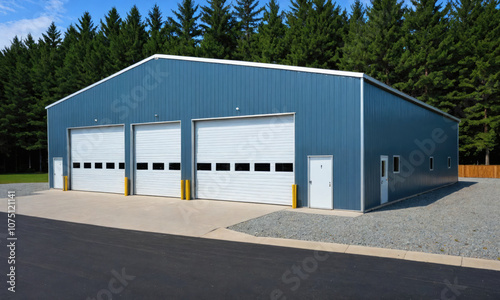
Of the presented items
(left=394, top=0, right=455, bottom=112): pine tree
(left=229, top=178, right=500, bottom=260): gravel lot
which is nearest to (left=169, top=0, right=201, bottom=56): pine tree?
(left=394, top=0, right=455, bottom=112): pine tree

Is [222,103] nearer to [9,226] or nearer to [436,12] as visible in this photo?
[9,226]

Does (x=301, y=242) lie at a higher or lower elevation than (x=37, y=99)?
lower

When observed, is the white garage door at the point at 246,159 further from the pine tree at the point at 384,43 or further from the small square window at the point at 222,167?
the pine tree at the point at 384,43

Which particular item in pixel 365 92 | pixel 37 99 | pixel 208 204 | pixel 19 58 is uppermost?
pixel 19 58

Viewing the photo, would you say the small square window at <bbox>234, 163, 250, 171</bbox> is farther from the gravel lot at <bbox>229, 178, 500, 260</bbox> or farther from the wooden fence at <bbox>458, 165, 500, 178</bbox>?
the wooden fence at <bbox>458, 165, 500, 178</bbox>

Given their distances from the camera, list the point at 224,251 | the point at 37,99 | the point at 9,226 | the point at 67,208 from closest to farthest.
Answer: the point at 224,251 < the point at 9,226 < the point at 67,208 < the point at 37,99

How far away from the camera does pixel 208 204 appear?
14.2 m

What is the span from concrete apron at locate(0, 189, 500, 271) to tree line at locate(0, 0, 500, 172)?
24.2 m

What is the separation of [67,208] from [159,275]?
9701 mm

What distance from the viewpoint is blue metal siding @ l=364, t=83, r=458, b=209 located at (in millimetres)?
12414

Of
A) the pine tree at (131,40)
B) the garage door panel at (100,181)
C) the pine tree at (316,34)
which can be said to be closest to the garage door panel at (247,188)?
the garage door panel at (100,181)

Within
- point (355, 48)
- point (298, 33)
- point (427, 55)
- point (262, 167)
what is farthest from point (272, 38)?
point (262, 167)

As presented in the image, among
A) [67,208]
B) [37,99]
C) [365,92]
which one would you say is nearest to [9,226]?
[67,208]

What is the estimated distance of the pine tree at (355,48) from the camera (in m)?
33.0
